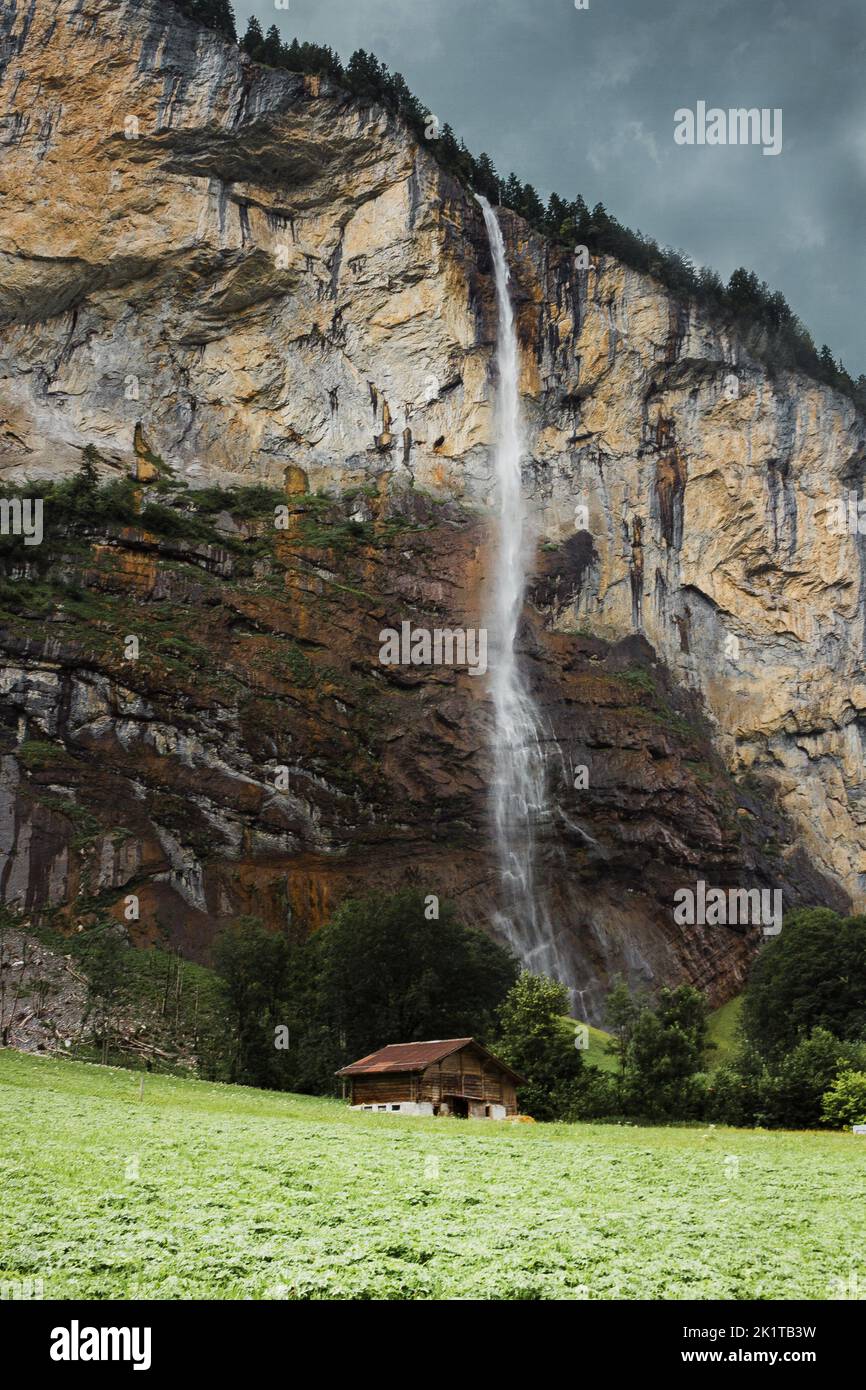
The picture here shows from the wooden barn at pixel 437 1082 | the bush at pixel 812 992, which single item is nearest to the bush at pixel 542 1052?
the wooden barn at pixel 437 1082

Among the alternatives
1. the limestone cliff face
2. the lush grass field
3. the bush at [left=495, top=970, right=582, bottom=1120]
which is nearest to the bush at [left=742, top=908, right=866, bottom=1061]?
the bush at [left=495, top=970, right=582, bottom=1120]

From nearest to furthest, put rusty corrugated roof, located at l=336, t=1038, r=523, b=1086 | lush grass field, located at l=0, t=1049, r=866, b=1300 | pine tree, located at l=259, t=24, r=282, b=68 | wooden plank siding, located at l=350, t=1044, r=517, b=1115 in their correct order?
lush grass field, located at l=0, t=1049, r=866, b=1300 → rusty corrugated roof, located at l=336, t=1038, r=523, b=1086 → wooden plank siding, located at l=350, t=1044, r=517, b=1115 → pine tree, located at l=259, t=24, r=282, b=68

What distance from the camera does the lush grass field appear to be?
42.6 feet

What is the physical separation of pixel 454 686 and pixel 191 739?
19840 millimetres

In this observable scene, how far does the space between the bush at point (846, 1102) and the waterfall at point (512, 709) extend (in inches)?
1311

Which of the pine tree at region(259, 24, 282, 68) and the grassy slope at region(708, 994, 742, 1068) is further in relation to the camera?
the pine tree at region(259, 24, 282, 68)

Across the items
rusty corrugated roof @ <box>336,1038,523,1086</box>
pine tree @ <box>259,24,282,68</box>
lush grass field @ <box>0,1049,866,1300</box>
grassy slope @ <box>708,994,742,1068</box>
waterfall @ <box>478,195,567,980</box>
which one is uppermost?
pine tree @ <box>259,24,282,68</box>

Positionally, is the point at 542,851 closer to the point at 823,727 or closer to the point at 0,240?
the point at 823,727

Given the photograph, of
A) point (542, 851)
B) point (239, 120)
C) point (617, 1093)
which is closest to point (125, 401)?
point (239, 120)

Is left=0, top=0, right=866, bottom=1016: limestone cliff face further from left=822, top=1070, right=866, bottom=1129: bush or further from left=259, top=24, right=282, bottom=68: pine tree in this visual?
left=822, top=1070, right=866, bottom=1129: bush

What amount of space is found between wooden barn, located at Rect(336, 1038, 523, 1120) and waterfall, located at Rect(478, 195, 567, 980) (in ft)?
92.5

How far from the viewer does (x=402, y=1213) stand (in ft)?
55.5

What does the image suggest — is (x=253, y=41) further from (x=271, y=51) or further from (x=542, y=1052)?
(x=542, y=1052)

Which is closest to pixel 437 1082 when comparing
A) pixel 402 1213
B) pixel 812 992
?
pixel 812 992
